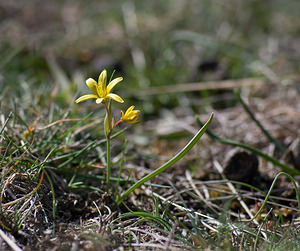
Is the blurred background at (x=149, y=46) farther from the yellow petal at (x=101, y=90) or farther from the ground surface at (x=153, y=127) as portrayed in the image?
the yellow petal at (x=101, y=90)

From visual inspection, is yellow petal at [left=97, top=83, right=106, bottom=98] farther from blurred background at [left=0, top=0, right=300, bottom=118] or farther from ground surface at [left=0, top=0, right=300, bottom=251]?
blurred background at [left=0, top=0, right=300, bottom=118]

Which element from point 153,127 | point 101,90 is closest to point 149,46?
point 153,127

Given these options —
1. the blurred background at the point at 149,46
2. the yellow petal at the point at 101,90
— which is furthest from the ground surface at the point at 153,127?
the yellow petal at the point at 101,90

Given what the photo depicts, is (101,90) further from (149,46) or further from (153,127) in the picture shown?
(149,46)

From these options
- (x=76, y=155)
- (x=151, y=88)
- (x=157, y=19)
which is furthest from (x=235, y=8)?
(x=76, y=155)

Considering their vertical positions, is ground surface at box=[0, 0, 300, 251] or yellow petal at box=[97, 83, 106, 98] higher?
yellow petal at box=[97, 83, 106, 98]

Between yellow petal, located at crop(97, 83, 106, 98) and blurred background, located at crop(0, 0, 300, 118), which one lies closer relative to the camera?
yellow petal, located at crop(97, 83, 106, 98)

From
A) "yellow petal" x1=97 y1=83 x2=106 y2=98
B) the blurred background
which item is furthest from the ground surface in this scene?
"yellow petal" x1=97 y1=83 x2=106 y2=98

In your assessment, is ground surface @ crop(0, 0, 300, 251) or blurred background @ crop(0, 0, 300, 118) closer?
ground surface @ crop(0, 0, 300, 251)
